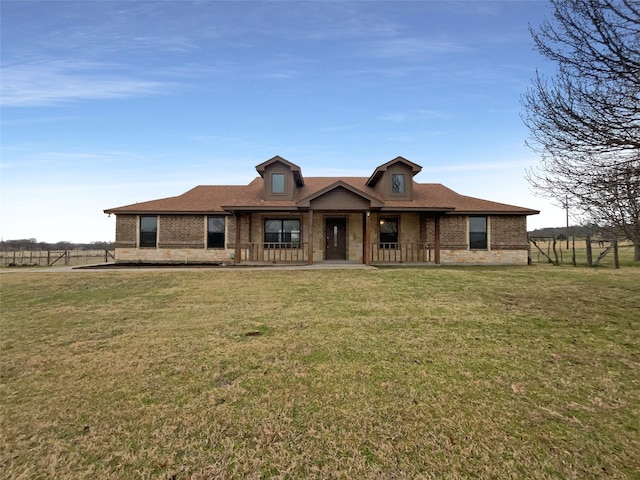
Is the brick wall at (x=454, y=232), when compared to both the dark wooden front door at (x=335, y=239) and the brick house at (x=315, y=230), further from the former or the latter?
the dark wooden front door at (x=335, y=239)

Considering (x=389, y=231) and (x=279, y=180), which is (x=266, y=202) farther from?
(x=389, y=231)

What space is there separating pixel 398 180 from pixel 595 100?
12.4 metres

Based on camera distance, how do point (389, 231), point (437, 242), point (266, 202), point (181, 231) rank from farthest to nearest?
1. point (389, 231)
2. point (181, 231)
3. point (266, 202)
4. point (437, 242)

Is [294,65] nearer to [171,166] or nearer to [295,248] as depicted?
[295,248]

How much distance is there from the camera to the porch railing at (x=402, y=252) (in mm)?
17109

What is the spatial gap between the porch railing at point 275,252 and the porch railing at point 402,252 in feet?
13.7

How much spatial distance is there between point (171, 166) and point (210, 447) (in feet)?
111

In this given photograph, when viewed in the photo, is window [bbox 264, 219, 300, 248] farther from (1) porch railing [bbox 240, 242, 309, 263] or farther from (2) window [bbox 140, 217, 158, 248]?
(2) window [bbox 140, 217, 158, 248]

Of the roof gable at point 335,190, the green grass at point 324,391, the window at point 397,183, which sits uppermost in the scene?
the window at point 397,183

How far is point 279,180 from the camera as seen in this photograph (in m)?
17.4

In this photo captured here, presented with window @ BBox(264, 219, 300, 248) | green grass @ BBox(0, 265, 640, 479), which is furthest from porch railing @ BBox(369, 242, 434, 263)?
green grass @ BBox(0, 265, 640, 479)

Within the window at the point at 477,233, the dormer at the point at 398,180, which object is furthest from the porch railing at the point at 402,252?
the dormer at the point at 398,180

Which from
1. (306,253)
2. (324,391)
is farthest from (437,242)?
(324,391)

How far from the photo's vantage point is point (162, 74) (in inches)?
702
